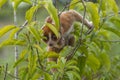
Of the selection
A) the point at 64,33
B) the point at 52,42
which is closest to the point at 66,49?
the point at 52,42

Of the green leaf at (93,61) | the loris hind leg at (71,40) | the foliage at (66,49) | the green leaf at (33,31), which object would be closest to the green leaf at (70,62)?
the foliage at (66,49)

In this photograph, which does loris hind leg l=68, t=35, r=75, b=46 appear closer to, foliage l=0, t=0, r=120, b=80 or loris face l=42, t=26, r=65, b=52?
loris face l=42, t=26, r=65, b=52

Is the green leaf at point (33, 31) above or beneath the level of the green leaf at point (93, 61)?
above

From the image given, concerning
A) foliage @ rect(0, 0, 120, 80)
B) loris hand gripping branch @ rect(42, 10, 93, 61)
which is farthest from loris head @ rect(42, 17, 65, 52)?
foliage @ rect(0, 0, 120, 80)

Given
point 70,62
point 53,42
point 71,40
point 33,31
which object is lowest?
point 53,42

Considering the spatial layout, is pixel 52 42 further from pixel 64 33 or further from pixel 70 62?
pixel 70 62

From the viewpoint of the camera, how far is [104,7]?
1.94m

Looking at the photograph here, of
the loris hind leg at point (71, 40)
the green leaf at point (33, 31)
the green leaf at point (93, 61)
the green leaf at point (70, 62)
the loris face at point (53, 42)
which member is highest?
the green leaf at point (33, 31)

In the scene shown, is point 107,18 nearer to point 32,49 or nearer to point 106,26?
point 106,26

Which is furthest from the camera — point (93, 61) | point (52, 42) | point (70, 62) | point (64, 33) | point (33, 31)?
point (64, 33)

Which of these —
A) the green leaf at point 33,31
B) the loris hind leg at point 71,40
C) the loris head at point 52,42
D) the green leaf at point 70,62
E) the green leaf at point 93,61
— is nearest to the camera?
the green leaf at point 33,31

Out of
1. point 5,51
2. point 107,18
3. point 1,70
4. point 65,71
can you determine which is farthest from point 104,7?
point 5,51

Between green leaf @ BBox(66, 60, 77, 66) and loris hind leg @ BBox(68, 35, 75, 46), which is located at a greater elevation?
green leaf @ BBox(66, 60, 77, 66)

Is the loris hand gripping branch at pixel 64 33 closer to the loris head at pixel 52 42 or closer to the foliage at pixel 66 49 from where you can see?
the loris head at pixel 52 42
